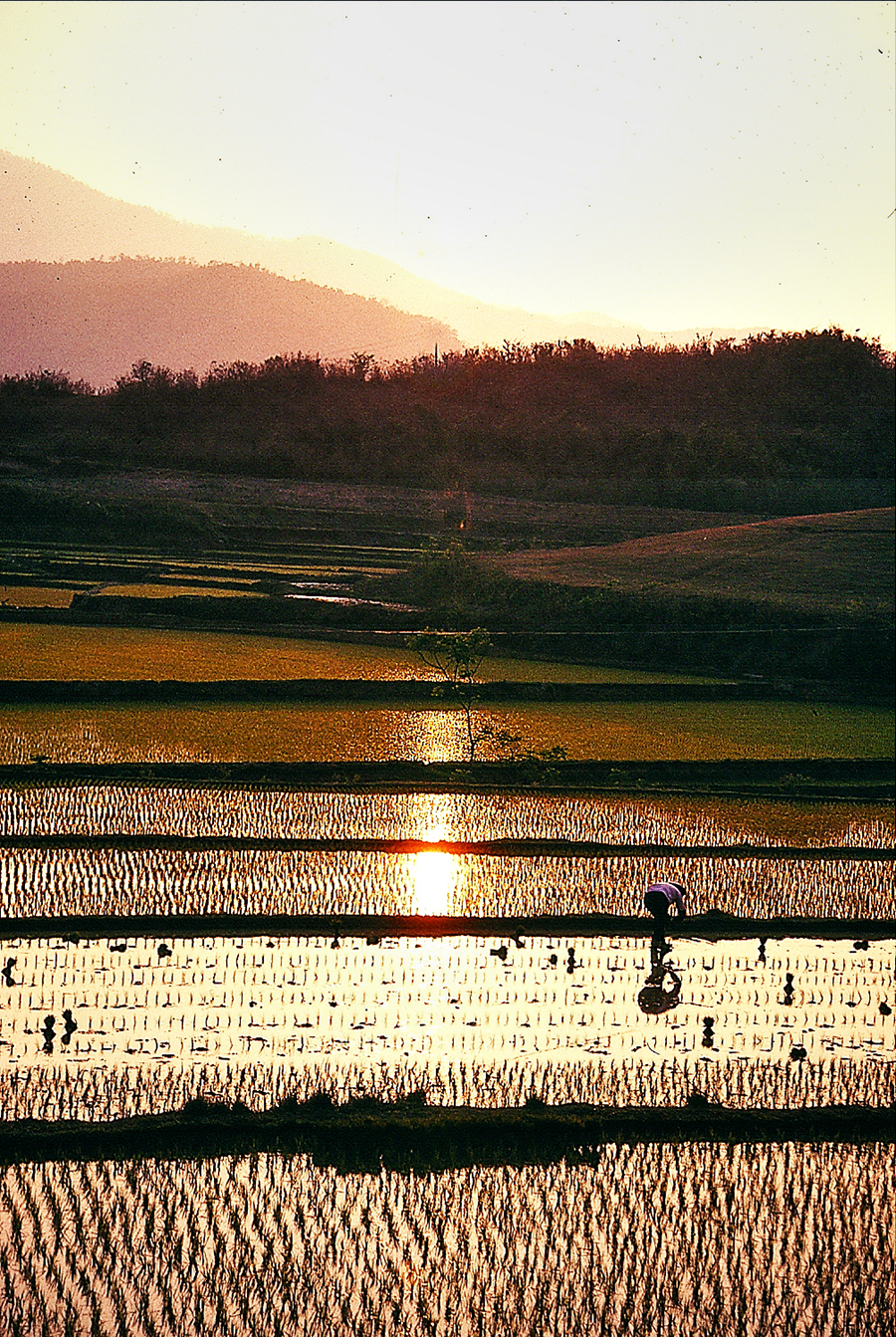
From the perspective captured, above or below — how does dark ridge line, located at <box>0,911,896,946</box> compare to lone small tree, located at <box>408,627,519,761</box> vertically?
below

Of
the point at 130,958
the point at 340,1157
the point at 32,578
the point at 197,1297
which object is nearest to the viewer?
the point at 197,1297

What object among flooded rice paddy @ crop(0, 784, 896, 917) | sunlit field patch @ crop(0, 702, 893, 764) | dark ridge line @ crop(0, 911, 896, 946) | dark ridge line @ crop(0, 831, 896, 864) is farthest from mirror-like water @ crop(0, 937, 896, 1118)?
sunlit field patch @ crop(0, 702, 893, 764)

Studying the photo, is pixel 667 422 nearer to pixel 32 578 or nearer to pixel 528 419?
pixel 528 419

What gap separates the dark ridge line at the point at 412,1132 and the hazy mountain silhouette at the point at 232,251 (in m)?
44.4

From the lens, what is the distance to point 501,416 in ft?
198

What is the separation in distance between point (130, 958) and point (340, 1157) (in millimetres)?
3443

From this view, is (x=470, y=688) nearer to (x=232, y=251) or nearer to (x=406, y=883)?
(x=406, y=883)

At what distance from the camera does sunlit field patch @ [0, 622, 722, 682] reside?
826 inches

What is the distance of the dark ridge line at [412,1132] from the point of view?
795 cm

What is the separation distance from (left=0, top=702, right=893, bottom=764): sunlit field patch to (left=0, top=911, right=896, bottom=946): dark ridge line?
4860 millimetres

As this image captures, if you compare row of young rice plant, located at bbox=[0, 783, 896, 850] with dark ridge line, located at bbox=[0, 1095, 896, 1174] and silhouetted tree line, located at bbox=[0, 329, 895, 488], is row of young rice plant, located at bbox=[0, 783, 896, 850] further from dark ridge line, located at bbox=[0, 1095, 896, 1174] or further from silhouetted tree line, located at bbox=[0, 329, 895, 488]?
silhouetted tree line, located at bbox=[0, 329, 895, 488]

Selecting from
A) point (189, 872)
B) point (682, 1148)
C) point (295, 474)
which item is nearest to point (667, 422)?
point (295, 474)

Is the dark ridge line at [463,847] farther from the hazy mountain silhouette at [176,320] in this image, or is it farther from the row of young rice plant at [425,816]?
the hazy mountain silhouette at [176,320]

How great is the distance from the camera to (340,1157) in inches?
316
